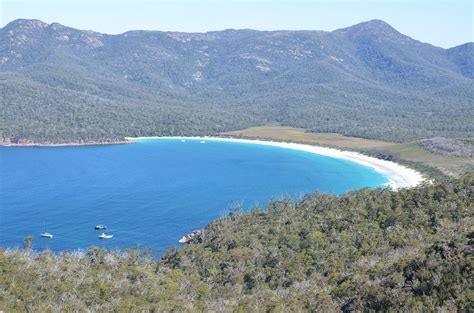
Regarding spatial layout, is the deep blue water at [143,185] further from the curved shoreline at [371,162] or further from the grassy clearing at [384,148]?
the grassy clearing at [384,148]

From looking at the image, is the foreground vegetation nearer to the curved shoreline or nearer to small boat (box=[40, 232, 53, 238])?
small boat (box=[40, 232, 53, 238])

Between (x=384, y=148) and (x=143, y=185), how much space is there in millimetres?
72515

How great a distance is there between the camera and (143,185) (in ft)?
356

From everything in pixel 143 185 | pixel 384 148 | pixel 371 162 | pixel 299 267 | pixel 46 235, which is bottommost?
pixel 143 185

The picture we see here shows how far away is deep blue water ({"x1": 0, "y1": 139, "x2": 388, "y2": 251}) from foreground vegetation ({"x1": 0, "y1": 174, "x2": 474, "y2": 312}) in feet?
59.1

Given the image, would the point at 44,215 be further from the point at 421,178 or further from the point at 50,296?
the point at 421,178

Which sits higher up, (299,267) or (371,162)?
(299,267)

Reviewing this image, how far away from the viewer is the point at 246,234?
5791cm

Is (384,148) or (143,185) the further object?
(384,148)

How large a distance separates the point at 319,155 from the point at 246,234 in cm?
9498

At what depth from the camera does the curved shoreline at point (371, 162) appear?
108m

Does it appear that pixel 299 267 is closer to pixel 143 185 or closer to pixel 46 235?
pixel 46 235

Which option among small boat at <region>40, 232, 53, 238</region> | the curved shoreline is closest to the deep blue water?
small boat at <region>40, 232, 53, 238</region>

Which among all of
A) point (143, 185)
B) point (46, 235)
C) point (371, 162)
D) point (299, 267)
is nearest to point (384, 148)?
point (371, 162)
